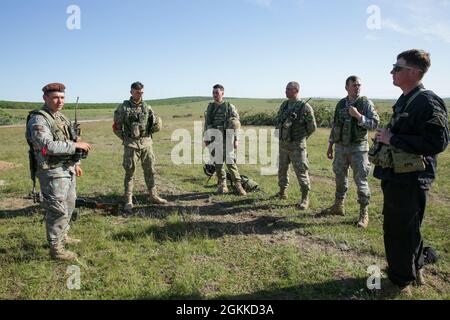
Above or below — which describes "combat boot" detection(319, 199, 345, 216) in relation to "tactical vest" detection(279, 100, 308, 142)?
below

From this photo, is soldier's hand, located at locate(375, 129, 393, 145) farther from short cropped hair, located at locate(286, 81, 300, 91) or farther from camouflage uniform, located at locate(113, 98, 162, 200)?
camouflage uniform, located at locate(113, 98, 162, 200)

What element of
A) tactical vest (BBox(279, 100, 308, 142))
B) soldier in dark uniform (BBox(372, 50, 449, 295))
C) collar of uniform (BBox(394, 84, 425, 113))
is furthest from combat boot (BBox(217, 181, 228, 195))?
collar of uniform (BBox(394, 84, 425, 113))

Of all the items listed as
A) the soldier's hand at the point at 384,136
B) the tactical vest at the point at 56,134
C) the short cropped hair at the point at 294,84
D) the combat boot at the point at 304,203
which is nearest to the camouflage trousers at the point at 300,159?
the combat boot at the point at 304,203

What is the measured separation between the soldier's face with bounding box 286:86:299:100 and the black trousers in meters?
4.31

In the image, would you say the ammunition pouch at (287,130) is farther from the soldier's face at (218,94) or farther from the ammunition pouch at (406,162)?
the ammunition pouch at (406,162)

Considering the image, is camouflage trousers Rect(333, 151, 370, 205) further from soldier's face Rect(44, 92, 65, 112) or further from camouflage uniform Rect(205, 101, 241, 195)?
soldier's face Rect(44, 92, 65, 112)

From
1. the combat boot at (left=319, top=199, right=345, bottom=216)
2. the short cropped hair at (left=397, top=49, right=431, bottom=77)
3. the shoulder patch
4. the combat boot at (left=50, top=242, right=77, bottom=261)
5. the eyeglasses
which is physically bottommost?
the combat boot at (left=50, top=242, right=77, bottom=261)

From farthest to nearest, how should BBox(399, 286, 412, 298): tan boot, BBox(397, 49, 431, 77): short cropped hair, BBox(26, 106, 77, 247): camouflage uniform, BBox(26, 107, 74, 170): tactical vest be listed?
BBox(26, 107, 74, 170): tactical vest
BBox(26, 106, 77, 247): camouflage uniform
BBox(399, 286, 412, 298): tan boot
BBox(397, 49, 431, 77): short cropped hair

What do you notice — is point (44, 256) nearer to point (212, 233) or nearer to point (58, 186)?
point (58, 186)

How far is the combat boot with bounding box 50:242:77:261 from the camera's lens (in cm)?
572

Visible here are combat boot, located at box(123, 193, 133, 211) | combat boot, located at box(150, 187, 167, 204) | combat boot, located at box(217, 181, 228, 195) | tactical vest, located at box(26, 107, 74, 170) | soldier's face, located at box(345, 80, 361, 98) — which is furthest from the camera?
combat boot, located at box(217, 181, 228, 195)

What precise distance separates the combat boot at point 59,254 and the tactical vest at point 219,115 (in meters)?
5.25

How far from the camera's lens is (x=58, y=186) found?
564cm

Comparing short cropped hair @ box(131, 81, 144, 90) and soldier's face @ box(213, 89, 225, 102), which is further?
soldier's face @ box(213, 89, 225, 102)
